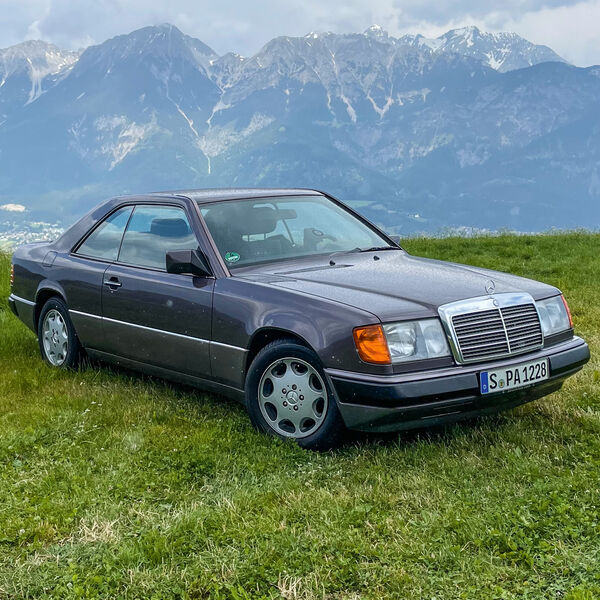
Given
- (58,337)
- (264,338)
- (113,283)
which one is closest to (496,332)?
(264,338)

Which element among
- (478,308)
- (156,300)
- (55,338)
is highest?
(478,308)

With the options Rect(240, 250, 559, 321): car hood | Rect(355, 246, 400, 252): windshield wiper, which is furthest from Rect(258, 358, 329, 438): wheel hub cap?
Rect(355, 246, 400, 252): windshield wiper

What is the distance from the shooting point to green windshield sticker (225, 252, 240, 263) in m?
5.09

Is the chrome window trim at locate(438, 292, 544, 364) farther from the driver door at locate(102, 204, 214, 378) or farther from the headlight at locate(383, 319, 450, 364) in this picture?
the driver door at locate(102, 204, 214, 378)

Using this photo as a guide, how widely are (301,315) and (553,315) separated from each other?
5.25ft

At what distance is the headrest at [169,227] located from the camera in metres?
5.34

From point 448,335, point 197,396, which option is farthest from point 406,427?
point 197,396

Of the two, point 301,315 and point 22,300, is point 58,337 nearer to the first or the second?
point 22,300

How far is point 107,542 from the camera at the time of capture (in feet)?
11.1

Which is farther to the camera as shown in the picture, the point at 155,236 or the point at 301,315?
the point at 155,236

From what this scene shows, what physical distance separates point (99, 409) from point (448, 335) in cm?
255

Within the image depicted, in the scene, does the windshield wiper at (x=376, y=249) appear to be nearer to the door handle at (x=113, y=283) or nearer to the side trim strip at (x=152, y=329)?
the side trim strip at (x=152, y=329)

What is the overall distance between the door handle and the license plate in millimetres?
2786

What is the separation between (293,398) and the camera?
14.8 feet
